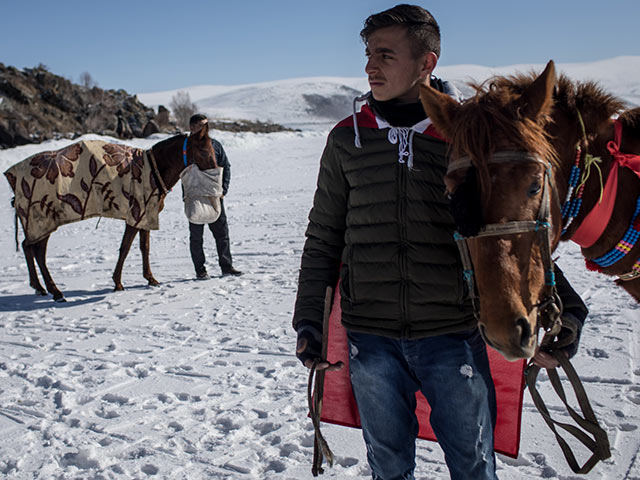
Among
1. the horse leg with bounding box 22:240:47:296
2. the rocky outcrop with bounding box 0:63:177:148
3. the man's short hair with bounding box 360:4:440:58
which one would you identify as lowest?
the horse leg with bounding box 22:240:47:296

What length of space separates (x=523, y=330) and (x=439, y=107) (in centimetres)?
68

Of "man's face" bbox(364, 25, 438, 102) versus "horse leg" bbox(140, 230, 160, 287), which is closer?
"man's face" bbox(364, 25, 438, 102)

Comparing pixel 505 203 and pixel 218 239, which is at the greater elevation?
pixel 505 203

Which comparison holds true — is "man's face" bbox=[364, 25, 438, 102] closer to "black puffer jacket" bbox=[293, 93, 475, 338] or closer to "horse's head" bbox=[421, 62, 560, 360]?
"black puffer jacket" bbox=[293, 93, 475, 338]

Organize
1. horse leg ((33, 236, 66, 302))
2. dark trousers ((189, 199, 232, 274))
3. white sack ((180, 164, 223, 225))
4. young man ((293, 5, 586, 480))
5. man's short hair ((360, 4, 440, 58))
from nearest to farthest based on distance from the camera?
young man ((293, 5, 586, 480)) → man's short hair ((360, 4, 440, 58)) → horse leg ((33, 236, 66, 302)) → white sack ((180, 164, 223, 225)) → dark trousers ((189, 199, 232, 274))

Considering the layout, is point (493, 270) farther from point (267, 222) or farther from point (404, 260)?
point (267, 222)

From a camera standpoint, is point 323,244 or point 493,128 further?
point 323,244

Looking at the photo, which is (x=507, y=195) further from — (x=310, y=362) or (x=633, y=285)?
(x=633, y=285)

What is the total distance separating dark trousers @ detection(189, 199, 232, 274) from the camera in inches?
258

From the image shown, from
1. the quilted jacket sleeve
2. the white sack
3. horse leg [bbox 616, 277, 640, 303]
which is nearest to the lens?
the quilted jacket sleeve

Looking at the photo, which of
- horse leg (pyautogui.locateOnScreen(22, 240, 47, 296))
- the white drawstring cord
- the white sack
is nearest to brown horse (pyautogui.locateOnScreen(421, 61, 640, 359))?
the white drawstring cord

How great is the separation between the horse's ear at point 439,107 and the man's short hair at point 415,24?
0.32 m

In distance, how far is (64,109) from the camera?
3231 centimetres

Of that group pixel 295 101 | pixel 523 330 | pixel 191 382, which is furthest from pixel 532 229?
pixel 295 101
